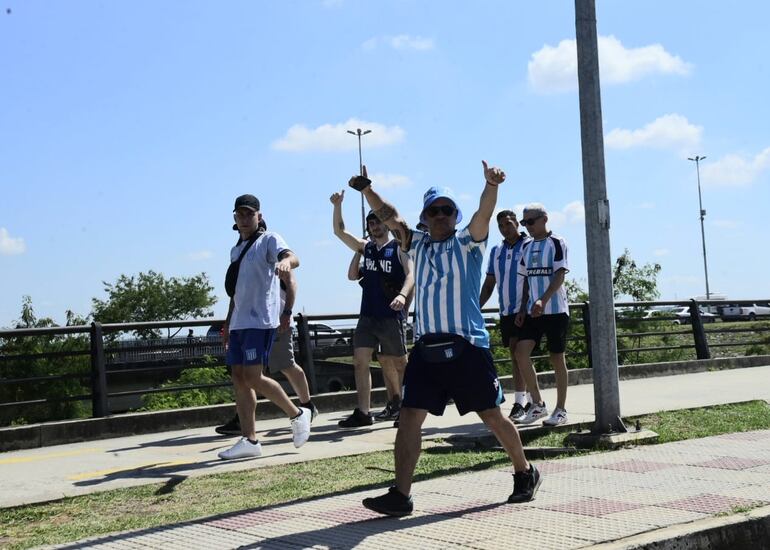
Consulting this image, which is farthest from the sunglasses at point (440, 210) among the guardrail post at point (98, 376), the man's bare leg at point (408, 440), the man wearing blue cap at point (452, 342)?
the guardrail post at point (98, 376)

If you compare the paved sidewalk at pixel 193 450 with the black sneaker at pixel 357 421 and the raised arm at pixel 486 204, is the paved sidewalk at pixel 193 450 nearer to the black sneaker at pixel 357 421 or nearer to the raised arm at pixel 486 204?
the black sneaker at pixel 357 421

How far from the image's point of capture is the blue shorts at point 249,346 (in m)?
7.50

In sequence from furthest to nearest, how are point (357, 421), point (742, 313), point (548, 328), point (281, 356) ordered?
point (742, 313)
point (357, 421)
point (281, 356)
point (548, 328)

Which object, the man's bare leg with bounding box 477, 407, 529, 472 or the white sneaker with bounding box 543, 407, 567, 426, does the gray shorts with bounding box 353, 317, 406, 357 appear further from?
the man's bare leg with bounding box 477, 407, 529, 472

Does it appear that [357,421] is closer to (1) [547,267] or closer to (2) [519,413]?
(2) [519,413]

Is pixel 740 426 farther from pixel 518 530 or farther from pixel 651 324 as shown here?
pixel 651 324

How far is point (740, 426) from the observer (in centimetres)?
843

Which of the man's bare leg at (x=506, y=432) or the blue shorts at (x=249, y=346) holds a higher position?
the blue shorts at (x=249, y=346)

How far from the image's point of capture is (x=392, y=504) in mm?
4926

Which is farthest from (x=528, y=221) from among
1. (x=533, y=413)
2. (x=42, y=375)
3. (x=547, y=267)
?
(x=42, y=375)

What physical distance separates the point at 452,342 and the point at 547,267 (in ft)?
13.1

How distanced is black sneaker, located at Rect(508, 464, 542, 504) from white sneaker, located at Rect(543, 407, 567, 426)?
3240mm

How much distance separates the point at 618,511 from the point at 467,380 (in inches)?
39.1

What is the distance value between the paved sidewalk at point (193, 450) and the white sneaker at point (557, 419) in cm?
21
